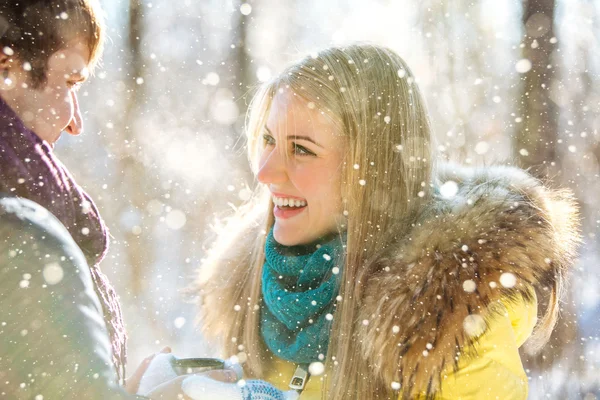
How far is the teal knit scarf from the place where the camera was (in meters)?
1.73

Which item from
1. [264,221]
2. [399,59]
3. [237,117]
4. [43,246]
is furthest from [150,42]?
[43,246]

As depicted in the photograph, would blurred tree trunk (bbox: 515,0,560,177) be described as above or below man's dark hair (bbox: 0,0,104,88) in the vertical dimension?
below

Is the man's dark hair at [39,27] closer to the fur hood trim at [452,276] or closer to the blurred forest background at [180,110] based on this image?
the fur hood trim at [452,276]

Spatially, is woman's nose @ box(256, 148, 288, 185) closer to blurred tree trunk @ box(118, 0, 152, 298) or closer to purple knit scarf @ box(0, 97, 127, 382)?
purple knit scarf @ box(0, 97, 127, 382)

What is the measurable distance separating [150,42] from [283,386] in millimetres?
3869

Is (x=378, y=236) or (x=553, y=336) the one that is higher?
(x=378, y=236)

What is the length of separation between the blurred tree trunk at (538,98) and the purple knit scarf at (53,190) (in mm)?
2503

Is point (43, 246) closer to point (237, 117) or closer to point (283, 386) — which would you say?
point (283, 386)

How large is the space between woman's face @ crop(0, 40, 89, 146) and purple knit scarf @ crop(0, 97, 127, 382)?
4 centimetres

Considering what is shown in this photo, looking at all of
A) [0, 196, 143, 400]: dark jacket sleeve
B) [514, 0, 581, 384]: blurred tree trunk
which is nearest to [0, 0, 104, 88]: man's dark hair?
[0, 196, 143, 400]: dark jacket sleeve

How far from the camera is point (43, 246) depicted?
0.95 metres

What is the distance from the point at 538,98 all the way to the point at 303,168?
211cm

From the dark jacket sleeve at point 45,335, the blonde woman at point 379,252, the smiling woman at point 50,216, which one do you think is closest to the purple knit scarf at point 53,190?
the smiling woman at point 50,216

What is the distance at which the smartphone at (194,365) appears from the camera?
1.75 metres
